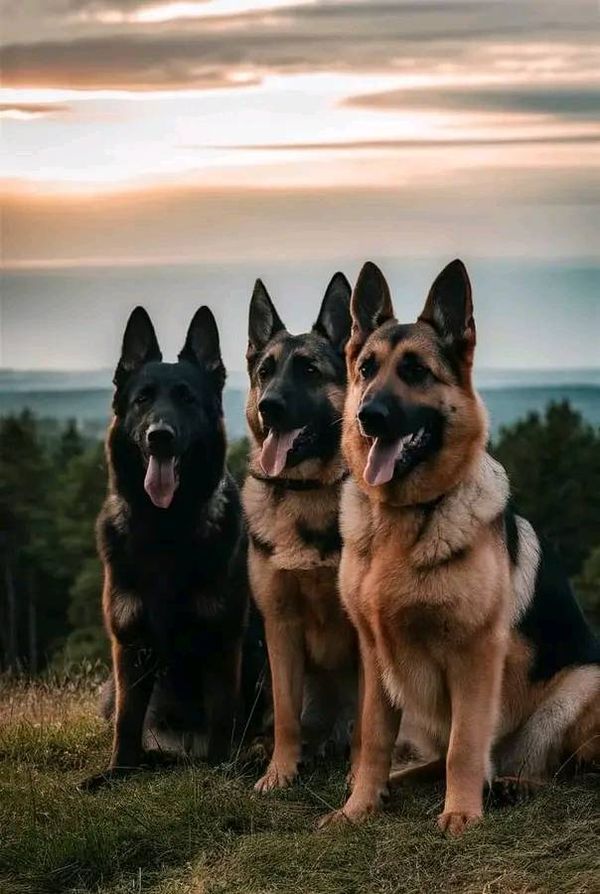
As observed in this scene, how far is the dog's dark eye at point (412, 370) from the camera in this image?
5.75 meters

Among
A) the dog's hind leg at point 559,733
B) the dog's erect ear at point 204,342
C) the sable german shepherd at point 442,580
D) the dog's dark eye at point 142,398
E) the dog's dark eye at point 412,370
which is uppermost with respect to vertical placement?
the dog's erect ear at point 204,342

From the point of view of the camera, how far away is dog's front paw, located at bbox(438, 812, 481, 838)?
18.1 feet

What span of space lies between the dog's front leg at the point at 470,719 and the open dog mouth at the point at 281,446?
145 cm

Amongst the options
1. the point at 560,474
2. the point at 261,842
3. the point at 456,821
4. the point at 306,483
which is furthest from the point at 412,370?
the point at 560,474

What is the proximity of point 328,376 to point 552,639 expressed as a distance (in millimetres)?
1763

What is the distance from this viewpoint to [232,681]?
269 inches

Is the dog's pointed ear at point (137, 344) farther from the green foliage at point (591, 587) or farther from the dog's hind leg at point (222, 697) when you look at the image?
the green foliage at point (591, 587)

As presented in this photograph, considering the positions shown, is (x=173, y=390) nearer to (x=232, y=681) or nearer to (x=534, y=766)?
(x=232, y=681)

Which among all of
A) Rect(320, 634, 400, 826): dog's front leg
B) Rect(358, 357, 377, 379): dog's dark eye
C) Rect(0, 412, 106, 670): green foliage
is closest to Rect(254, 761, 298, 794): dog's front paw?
Rect(320, 634, 400, 826): dog's front leg

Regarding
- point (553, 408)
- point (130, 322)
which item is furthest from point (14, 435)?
point (130, 322)

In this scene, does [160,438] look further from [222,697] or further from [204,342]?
[222,697]

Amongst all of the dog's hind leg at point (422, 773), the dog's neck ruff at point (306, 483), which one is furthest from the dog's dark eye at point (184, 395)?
the dog's hind leg at point (422, 773)

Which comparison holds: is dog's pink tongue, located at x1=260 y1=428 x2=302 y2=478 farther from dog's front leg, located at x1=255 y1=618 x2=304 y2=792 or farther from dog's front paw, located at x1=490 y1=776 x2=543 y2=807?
dog's front paw, located at x1=490 y1=776 x2=543 y2=807

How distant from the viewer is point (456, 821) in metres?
5.57
